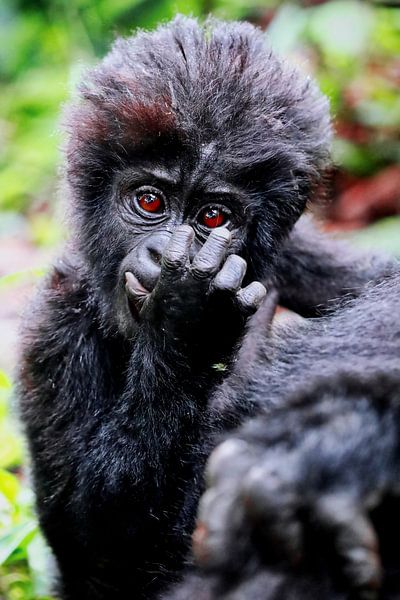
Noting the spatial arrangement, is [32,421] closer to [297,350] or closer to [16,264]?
[297,350]

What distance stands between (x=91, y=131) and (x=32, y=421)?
1.09 m

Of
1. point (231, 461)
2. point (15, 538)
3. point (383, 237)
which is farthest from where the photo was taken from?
point (383, 237)

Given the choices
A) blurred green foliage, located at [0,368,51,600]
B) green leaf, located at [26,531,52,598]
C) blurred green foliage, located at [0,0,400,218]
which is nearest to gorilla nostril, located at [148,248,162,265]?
blurred green foliage, located at [0,368,51,600]

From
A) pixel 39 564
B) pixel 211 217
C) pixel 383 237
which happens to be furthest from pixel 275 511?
pixel 383 237

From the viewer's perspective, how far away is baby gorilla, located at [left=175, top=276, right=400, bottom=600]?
4.36ft

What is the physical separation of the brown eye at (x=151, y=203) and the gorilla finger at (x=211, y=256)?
0.33 metres

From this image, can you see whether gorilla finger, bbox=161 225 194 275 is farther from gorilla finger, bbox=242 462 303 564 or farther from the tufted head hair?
gorilla finger, bbox=242 462 303 564

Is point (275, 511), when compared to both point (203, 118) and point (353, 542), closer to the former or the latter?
point (353, 542)

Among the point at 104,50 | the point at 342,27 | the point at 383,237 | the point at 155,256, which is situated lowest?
the point at 383,237

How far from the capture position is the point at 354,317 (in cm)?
203

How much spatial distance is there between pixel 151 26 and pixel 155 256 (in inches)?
157

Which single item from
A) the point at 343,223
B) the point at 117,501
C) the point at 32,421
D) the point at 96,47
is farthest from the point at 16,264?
the point at 117,501

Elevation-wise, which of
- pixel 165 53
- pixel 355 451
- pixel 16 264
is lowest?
pixel 16 264

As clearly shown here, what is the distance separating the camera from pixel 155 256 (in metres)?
2.81
